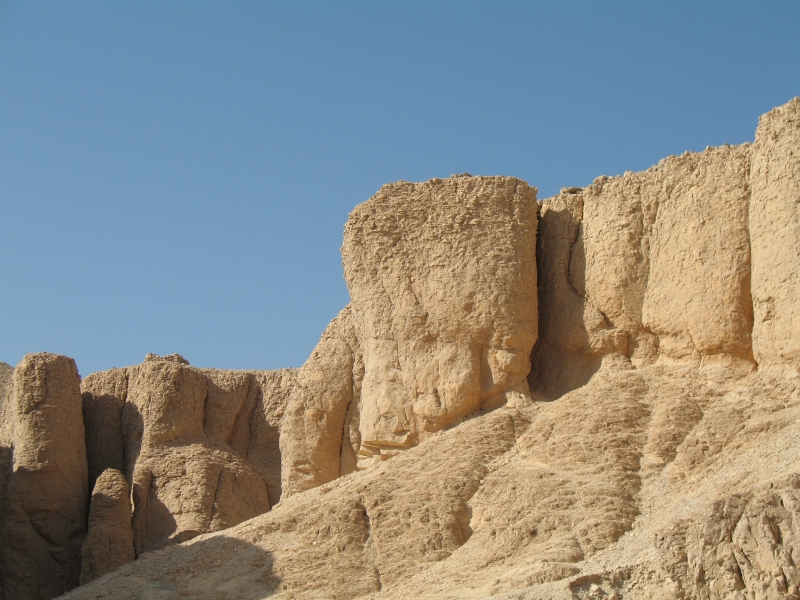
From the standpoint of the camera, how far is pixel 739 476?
595 inches

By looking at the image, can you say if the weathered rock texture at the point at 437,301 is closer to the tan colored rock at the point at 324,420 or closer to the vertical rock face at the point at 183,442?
the tan colored rock at the point at 324,420

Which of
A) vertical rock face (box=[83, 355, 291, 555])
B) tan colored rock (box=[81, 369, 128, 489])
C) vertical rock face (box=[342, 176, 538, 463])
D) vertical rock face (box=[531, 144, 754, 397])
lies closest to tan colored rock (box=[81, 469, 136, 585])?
vertical rock face (box=[83, 355, 291, 555])

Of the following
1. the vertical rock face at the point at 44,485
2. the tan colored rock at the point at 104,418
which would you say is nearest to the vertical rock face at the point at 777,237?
the vertical rock face at the point at 44,485

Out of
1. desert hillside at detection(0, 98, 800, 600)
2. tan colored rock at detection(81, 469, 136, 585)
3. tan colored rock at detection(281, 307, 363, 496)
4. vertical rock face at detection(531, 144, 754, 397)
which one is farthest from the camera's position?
tan colored rock at detection(81, 469, 136, 585)

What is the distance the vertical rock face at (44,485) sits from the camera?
26266mm

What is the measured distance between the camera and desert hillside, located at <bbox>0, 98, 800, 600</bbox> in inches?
595

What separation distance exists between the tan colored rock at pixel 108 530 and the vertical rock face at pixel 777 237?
12.8 m

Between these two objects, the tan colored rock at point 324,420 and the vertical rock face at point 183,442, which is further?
the vertical rock face at point 183,442

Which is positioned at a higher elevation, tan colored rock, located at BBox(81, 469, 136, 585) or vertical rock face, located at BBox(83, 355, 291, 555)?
vertical rock face, located at BBox(83, 355, 291, 555)

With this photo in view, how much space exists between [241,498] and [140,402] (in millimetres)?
3543

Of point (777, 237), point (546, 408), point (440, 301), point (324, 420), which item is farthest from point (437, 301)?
point (777, 237)

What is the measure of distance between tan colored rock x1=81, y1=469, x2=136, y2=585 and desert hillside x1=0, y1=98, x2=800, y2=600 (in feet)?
0.19

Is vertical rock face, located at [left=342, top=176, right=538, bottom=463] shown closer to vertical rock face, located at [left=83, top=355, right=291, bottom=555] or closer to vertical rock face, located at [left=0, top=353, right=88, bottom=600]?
vertical rock face, located at [left=83, top=355, right=291, bottom=555]

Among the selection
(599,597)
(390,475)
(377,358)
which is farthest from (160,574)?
(599,597)
